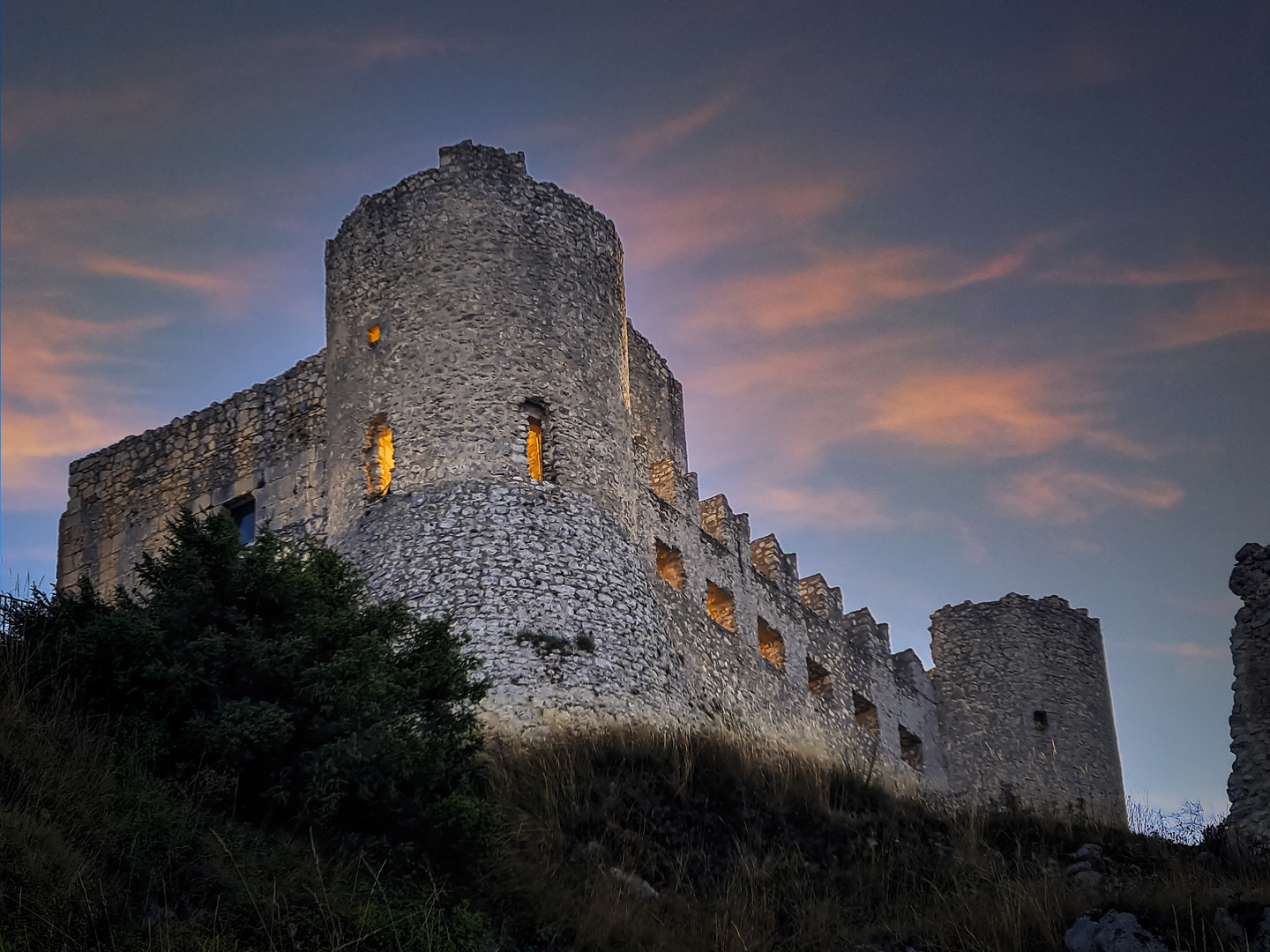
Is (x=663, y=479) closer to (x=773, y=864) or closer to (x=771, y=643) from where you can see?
(x=771, y=643)

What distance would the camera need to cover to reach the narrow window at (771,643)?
79.8 feet

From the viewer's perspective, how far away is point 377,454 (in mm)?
19438

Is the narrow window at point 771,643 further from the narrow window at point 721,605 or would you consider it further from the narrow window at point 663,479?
the narrow window at point 663,479

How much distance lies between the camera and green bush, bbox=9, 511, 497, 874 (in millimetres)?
11352

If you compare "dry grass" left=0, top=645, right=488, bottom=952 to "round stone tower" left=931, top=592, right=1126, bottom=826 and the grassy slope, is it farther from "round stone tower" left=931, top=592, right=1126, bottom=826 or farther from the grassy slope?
"round stone tower" left=931, top=592, right=1126, bottom=826

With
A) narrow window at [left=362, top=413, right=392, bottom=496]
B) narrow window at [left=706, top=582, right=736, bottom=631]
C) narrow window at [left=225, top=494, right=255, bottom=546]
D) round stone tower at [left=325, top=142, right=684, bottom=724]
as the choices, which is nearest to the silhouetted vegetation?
round stone tower at [left=325, top=142, right=684, bottom=724]

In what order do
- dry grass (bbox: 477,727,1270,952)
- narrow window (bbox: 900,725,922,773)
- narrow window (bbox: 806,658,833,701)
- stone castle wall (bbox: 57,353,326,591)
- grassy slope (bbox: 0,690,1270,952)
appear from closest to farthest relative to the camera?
grassy slope (bbox: 0,690,1270,952) → dry grass (bbox: 477,727,1270,952) → stone castle wall (bbox: 57,353,326,591) → narrow window (bbox: 806,658,833,701) → narrow window (bbox: 900,725,922,773)

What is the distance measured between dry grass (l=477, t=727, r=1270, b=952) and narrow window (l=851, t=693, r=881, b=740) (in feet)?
34.0

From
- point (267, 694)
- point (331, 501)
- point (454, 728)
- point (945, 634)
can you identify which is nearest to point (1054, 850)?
point (454, 728)

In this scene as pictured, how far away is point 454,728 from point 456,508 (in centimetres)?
579

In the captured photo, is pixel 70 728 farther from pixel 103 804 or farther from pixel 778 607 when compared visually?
pixel 778 607

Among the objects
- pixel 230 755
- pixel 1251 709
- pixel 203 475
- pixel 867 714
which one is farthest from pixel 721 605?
pixel 230 755

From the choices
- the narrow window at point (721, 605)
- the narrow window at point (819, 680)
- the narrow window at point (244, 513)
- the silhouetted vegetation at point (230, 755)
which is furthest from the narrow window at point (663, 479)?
the silhouetted vegetation at point (230, 755)

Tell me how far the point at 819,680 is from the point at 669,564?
5.22m
